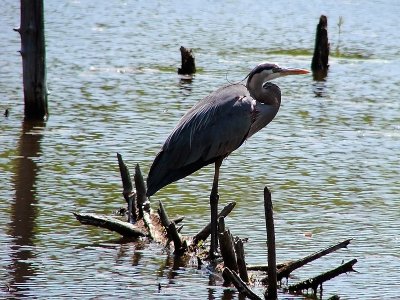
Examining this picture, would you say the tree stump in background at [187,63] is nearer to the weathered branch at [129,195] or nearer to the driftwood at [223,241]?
the driftwood at [223,241]

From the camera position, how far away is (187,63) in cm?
1909

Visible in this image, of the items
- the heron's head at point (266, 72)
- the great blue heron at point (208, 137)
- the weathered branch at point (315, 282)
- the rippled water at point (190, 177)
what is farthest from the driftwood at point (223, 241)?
the heron's head at point (266, 72)

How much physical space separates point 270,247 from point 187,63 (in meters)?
12.0

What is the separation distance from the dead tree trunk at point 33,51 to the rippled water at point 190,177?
0.44m

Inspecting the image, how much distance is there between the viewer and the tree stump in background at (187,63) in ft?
62.2

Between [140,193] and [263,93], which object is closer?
[263,93]

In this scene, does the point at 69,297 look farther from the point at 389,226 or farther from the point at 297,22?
the point at 297,22

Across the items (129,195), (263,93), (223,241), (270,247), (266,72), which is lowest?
(129,195)

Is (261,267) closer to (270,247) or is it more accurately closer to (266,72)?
(270,247)

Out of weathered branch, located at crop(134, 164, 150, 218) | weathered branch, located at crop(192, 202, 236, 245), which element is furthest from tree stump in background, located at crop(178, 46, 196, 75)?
weathered branch, located at crop(192, 202, 236, 245)

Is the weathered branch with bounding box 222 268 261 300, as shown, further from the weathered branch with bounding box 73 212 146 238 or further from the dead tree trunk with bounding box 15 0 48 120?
the dead tree trunk with bounding box 15 0 48 120

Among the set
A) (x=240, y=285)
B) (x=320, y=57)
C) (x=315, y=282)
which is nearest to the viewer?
(x=240, y=285)

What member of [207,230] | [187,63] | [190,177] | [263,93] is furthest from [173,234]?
[187,63]

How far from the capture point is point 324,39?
20.3 m
